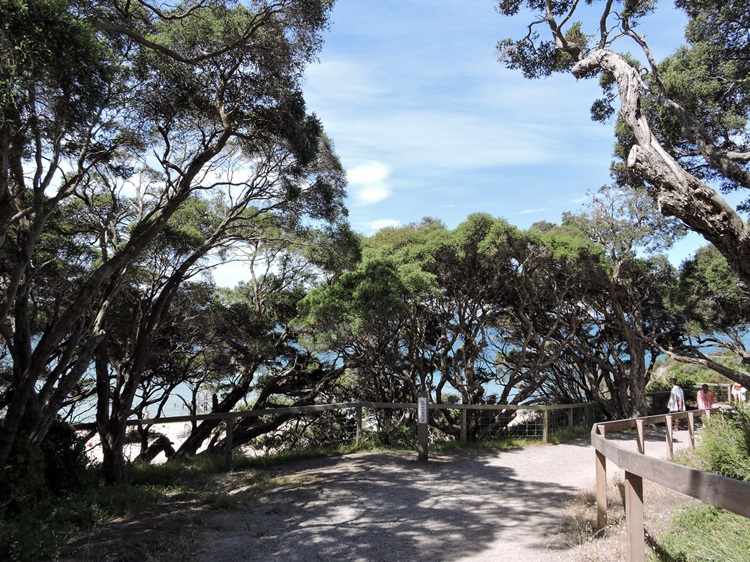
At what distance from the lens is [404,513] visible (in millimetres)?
6074

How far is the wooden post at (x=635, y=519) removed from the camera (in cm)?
320

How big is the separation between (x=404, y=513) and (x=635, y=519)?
11.2ft

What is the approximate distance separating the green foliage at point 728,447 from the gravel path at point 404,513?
170 centimetres

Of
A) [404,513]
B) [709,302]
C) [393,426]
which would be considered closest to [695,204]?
[404,513]

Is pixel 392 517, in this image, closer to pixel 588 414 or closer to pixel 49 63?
pixel 49 63

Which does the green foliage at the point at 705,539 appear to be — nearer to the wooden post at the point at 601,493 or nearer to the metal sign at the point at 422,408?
the wooden post at the point at 601,493

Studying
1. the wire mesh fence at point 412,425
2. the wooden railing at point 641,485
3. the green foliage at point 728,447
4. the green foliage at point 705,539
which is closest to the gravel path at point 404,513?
the green foliage at point 705,539

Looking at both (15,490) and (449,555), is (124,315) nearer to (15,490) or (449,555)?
(15,490)

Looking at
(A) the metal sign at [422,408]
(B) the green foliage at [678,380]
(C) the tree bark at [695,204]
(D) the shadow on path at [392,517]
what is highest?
(C) the tree bark at [695,204]

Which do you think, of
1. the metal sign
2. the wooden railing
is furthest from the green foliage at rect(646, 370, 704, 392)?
the wooden railing

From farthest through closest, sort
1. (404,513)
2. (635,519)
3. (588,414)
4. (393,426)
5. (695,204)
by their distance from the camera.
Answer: (588,414)
(393,426)
(404,513)
(695,204)
(635,519)

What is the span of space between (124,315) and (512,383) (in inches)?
418

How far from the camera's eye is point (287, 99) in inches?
303

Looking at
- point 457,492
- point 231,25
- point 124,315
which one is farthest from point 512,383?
point 231,25
